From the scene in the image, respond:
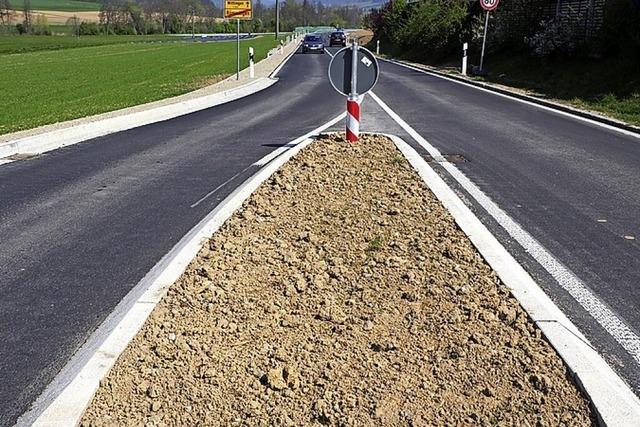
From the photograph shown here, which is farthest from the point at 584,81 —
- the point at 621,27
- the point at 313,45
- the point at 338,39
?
the point at 338,39

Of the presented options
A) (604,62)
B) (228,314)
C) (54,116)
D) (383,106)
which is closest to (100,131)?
(54,116)

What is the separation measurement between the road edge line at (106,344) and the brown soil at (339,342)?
7cm

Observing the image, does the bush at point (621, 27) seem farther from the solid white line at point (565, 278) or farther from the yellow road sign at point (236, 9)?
the solid white line at point (565, 278)

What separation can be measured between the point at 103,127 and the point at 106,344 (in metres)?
9.65

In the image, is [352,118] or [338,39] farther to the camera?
[338,39]

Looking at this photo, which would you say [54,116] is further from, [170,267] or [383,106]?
[170,267]

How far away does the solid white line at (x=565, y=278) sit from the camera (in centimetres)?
366

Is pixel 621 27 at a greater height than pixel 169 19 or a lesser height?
lesser

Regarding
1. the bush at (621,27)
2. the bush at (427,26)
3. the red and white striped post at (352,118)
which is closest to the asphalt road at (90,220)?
the red and white striped post at (352,118)

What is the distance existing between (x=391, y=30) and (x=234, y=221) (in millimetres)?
52141

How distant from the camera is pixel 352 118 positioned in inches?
339

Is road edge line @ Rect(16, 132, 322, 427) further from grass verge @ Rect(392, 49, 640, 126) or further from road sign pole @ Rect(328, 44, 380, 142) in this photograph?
grass verge @ Rect(392, 49, 640, 126)

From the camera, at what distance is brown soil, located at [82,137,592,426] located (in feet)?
9.43

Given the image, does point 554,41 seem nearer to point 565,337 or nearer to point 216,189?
point 216,189
